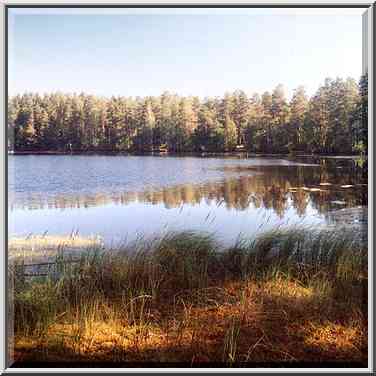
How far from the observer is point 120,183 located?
332 centimetres

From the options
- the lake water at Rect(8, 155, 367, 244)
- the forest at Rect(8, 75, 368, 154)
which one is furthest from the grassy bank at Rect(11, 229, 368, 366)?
the forest at Rect(8, 75, 368, 154)

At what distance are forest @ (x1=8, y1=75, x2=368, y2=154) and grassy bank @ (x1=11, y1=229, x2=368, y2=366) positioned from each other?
732 millimetres

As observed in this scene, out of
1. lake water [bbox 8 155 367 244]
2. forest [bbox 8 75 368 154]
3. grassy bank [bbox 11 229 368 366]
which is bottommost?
grassy bank [bbox 11 229 368 366]

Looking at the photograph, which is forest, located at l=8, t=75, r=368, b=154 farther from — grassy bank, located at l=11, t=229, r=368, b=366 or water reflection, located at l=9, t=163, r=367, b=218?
grassy bank, located at l=11, t=229, r=368, b=366

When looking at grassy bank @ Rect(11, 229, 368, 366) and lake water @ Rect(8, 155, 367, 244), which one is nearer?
grassy bank @ Rect(11, 229, 368, 366)

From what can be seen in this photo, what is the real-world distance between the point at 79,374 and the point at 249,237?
1.61 meters

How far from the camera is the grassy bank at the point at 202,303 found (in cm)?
312

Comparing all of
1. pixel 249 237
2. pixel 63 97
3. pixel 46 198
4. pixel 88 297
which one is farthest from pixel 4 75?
pixel 249 237

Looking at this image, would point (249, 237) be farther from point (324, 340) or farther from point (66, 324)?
point (66, 324)

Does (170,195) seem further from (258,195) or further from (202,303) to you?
(202,303)

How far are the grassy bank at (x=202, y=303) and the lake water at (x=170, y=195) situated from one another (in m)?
0.14

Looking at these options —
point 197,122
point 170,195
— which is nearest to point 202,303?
point 170,195

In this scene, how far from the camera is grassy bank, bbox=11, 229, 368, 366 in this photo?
10.2 ft

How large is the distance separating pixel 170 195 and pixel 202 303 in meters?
0.85
